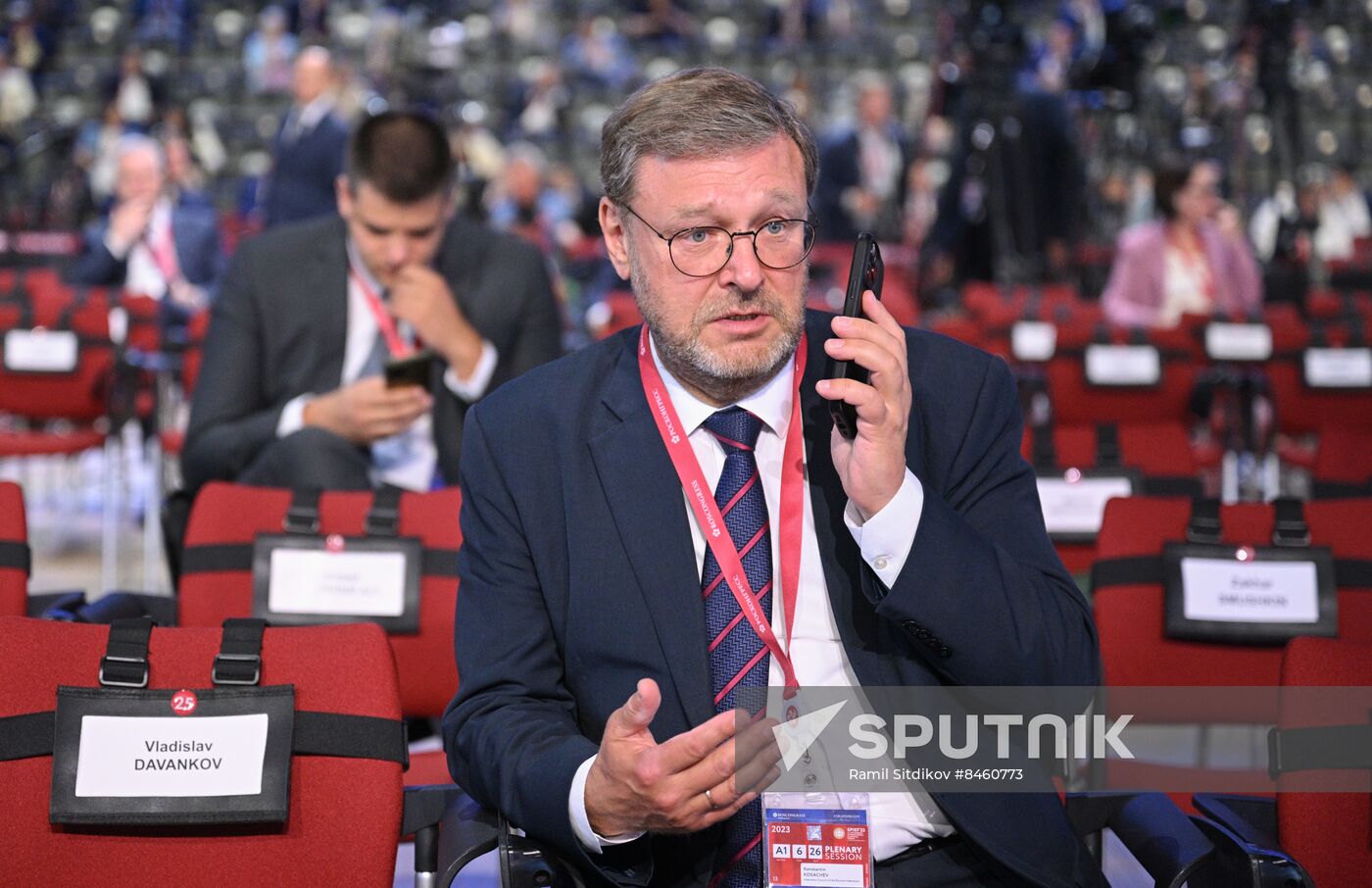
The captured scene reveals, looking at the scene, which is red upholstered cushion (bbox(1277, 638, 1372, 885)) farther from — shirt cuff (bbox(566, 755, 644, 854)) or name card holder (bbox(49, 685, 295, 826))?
name card holder (bbox(49, 685, 295, 826))

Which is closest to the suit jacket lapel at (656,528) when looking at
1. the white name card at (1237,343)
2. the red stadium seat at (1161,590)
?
the red stadium seat at (1161,590)

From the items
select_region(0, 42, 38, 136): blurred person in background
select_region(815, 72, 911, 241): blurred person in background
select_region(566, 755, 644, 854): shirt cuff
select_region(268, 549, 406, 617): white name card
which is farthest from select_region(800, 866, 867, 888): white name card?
select_region(0, 42, 38, 136): blurred person in background

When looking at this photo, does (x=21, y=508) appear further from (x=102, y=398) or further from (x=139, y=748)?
(x=102, y=398)

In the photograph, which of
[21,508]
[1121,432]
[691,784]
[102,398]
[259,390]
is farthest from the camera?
[102,398]

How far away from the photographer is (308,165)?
19.9ft

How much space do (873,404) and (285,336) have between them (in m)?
1.99

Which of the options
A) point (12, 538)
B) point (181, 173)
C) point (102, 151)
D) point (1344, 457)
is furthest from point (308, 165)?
point (102, 151)

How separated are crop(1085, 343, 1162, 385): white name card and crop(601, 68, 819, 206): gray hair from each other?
2.92 m

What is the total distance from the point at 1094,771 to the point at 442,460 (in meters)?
1.55

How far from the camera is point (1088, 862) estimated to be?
5.44 ft

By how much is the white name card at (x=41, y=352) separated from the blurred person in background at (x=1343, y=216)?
9853mm

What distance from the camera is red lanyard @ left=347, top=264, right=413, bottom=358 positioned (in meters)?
3.15

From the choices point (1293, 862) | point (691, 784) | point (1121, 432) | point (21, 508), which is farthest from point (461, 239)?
point (1293, 862)

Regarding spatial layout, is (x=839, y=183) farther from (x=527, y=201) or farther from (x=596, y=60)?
(x=596, y=60)
